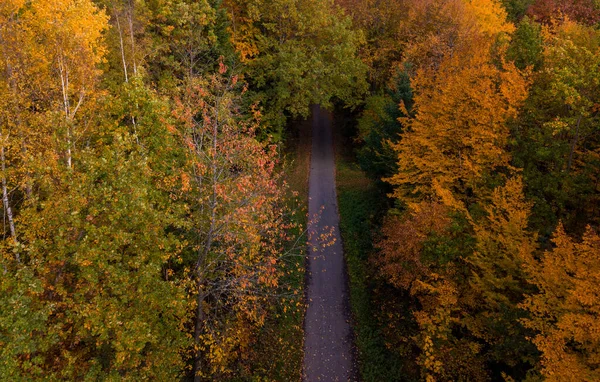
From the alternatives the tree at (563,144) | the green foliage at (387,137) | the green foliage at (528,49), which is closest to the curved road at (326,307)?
the green foliage at (387,137)

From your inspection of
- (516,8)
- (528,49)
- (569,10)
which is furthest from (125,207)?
(516,8)

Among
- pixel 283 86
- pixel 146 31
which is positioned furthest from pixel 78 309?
pixel 283 86

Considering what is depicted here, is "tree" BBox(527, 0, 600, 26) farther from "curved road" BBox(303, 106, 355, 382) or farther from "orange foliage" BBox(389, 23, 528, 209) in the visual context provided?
"curved road" BBox(303, 106, 355, 382)

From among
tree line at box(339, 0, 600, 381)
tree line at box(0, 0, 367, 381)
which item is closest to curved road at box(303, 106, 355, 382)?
tree line at box(0, 0, 367, 381)

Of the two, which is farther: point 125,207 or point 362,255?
point 362,255

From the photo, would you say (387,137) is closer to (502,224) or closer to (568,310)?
(502,224)

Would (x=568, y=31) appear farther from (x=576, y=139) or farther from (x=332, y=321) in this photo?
(x=332, y=321)

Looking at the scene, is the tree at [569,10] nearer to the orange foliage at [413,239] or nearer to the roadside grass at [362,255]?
the roadside grass at [362,255]

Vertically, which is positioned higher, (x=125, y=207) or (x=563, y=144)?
(x=563, y=144)
